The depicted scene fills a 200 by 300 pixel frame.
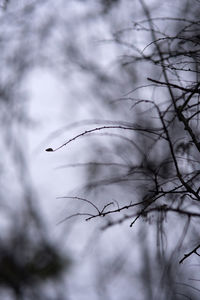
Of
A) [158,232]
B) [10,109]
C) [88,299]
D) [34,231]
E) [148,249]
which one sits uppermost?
[10,109]

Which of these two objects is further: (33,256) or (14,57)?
(33,256)

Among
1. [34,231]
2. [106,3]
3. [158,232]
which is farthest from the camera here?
[34,231]

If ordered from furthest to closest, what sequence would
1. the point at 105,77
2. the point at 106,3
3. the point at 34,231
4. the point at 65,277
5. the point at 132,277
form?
the point at 65,277, the point at 34,231, the point at 132,277, the point at 105,77, the point at 106,3

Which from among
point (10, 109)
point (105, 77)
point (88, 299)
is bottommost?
point (88, 299)

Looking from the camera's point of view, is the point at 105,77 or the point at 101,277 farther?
the point at 101,277

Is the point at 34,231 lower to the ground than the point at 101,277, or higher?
higher

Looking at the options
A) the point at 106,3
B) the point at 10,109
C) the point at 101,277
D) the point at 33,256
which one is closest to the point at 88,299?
the point at 101,277

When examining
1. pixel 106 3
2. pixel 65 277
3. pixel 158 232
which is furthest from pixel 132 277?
pixel 158 232

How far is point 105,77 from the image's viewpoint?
17.5 ft

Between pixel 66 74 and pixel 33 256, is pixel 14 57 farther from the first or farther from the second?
pixel 33 256

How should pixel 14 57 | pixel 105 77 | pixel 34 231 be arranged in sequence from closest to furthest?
1. pixel 14 57
2. pixel 105 77
3. pixel 34 231

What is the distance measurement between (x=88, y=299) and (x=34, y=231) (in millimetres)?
1770

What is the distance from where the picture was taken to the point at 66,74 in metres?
5.61

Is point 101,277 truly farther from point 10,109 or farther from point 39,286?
point 10,109
